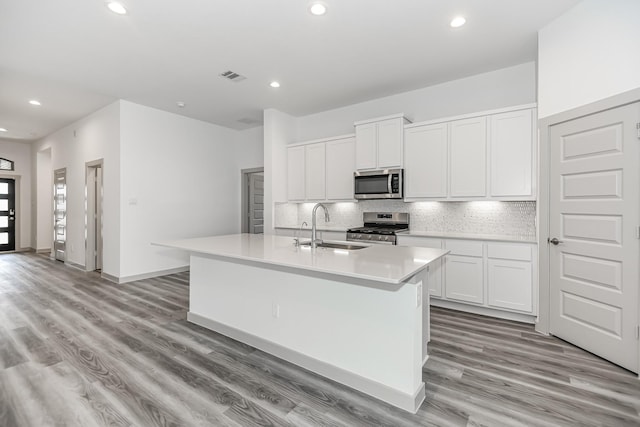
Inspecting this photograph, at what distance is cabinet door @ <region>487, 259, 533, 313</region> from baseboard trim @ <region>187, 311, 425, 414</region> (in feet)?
6.37

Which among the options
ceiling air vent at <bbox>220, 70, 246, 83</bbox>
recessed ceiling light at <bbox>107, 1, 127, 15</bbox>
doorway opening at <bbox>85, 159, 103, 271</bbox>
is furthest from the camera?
doorway opening at <bbox>85, 159, 103, 271</bbox>

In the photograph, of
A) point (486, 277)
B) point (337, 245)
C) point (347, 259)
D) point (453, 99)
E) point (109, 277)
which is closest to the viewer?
point (347, 259)

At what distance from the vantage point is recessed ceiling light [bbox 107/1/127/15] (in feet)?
8.58

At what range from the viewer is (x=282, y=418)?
1.84m

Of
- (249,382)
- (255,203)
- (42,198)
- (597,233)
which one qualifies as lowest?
(249,382)

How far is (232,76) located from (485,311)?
434 centimetres

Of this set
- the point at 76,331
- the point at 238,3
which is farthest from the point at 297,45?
the point at 76,331

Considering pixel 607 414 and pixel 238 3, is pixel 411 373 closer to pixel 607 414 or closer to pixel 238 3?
pixel 607 414

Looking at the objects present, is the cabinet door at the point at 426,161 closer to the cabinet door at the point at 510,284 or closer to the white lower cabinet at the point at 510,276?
the white lower cabinet at the point at 510,276

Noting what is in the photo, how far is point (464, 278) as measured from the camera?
143 inches

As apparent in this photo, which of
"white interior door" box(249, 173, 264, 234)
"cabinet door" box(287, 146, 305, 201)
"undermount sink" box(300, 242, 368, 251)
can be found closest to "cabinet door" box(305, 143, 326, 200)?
"cabinet door" box(287, 146, 305, 201)

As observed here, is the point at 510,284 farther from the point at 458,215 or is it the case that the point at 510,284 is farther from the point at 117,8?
the point at 117,8

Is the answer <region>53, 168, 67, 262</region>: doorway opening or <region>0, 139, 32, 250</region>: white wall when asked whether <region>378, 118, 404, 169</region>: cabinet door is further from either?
<region>0, 139, 32, 250</region>: white wall

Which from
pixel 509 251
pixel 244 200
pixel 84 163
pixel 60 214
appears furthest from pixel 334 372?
pixel 60 214
